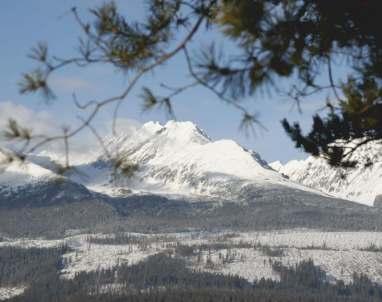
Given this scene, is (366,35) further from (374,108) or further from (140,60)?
(140,60)

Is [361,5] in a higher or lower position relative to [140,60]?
higher

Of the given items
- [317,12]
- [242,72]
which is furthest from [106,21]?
[317,12]

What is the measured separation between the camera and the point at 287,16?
446 inches

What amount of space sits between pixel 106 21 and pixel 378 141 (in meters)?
5.82

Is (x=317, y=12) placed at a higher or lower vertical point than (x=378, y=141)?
higher

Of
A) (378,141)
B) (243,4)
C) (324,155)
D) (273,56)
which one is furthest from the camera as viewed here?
(324,155)

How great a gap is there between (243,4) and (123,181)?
3151 millimetres

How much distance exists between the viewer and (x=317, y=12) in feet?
41.7

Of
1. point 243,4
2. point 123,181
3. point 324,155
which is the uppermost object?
point 243,4

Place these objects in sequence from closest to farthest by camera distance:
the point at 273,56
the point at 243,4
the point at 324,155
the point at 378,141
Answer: the point at 243,4
the point at 273,56
the point at 378,141
the point at 324,155

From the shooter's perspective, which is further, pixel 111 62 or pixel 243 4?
pixel 111 62

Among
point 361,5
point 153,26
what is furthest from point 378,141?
point 153,26

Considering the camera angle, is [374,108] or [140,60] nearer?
[140,60]

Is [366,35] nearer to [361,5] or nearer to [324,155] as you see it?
[361,5]
